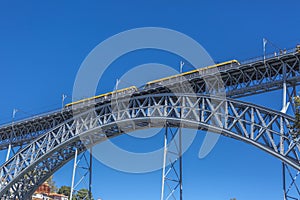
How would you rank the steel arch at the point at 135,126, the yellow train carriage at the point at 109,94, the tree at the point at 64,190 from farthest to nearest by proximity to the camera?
the tree at the point at 64,190 < the yellow train carriage at the point at 109,94 < the steel arch at the point at 135,126

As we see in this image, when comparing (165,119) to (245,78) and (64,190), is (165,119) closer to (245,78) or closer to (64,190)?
(245,78)

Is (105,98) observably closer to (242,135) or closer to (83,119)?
(83,119)

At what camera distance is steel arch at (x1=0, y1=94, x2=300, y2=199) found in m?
28.6

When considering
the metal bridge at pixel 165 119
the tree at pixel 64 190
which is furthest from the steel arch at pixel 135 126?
the tree at pixel 64 190

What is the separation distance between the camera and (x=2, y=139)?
158 feet

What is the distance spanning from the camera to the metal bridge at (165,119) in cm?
2905

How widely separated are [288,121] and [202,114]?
672 centimetres

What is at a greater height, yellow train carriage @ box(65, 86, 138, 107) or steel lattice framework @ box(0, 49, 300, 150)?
yellow train carriage @ box(65, 86, 138, 107)

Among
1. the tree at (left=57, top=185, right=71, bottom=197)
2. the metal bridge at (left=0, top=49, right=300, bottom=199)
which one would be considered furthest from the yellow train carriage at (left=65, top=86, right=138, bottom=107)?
the tree at (left=57, top=185, right=71, bottom=197)

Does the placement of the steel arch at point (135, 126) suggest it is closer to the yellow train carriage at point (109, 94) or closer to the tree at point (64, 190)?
the yellow train carriage at point (109, 94)

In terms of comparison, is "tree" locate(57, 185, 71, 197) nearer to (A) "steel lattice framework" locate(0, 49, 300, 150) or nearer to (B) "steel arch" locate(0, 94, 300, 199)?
(B) "steel arch" locate(0, 94, 300, 199)

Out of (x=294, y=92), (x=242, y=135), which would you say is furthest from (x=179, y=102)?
(x=294, y=92)

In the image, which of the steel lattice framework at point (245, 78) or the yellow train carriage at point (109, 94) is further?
the yellow train carriage at point (109, 94)

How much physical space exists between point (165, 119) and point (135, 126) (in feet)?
14.6
